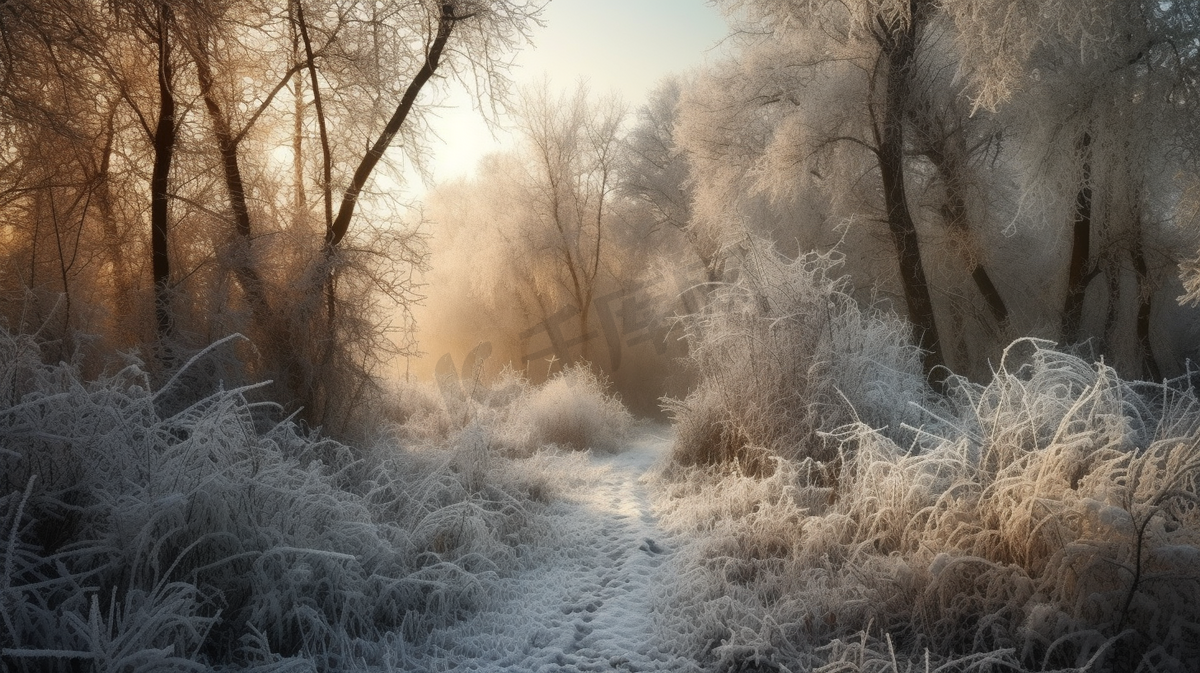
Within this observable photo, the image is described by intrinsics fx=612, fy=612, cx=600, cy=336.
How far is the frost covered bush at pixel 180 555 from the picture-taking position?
2.31 metres

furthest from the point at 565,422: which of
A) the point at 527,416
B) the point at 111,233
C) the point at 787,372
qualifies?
the point at 111,233

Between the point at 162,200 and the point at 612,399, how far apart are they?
8.81m

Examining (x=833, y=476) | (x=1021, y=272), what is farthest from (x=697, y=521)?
(x=1021, y=272)

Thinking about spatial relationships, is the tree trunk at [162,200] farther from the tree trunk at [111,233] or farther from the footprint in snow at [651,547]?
the footprint in snow at [651,547]

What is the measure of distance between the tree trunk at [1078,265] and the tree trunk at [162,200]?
1230 cm

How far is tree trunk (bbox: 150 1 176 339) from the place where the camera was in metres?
6.04

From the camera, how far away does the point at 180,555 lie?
243 centimetres

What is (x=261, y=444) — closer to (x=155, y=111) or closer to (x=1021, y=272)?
(x=155, y=111)

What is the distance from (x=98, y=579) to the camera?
8.63ft

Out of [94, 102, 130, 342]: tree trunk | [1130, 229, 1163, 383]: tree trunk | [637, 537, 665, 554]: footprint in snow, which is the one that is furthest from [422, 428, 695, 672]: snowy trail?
[1130, 229, 1163, 383]: tree trunk

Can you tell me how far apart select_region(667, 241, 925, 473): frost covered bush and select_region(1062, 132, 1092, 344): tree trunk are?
5.65 m

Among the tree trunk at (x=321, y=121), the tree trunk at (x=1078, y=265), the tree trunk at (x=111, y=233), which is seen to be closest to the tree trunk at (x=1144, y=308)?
the tree trunk at (x=1078, y=265)

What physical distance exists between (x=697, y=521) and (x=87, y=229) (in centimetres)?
695

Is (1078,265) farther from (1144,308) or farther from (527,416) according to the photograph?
(527,416)
